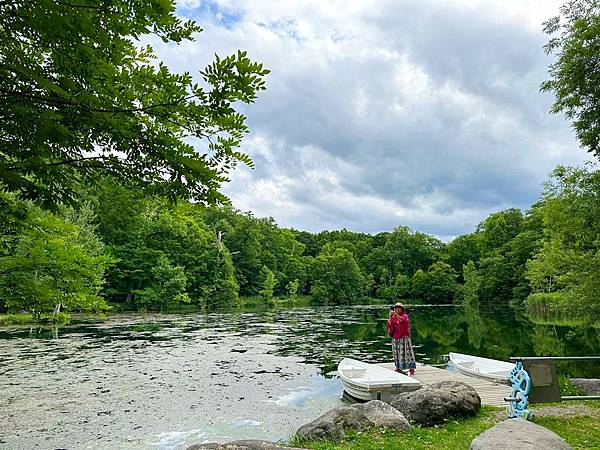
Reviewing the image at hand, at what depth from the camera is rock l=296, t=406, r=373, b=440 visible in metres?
6.40

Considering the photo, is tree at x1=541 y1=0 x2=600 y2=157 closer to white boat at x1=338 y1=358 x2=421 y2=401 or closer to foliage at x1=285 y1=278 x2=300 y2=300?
white boat at x1=338 y1=358 x2=421 y2=401

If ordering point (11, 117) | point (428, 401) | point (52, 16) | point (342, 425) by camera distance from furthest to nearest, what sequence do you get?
point (428, 401), point (342, 425), point (11, 117), point (52, 16)

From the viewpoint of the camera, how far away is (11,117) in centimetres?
260

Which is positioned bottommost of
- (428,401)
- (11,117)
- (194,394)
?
(194,394)

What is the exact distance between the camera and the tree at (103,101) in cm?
250

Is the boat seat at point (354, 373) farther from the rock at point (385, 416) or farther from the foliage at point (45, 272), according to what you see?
the foliage at point (45, 272)

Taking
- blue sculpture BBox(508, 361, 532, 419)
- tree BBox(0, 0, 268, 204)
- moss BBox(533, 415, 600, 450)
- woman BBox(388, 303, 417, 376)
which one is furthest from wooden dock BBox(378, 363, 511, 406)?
tree BBox(0, 0, 268, 204)

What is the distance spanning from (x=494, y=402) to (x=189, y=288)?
4528cm

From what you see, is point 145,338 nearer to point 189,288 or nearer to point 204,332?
point 204,332

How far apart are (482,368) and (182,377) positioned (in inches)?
331

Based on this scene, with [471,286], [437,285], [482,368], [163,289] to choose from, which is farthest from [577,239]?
→ [437,285]

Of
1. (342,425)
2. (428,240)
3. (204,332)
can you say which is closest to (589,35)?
(342,425)

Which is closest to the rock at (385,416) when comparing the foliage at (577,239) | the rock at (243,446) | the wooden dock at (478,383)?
the rock at (243,446)

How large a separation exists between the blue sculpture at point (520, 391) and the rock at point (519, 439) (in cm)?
148
